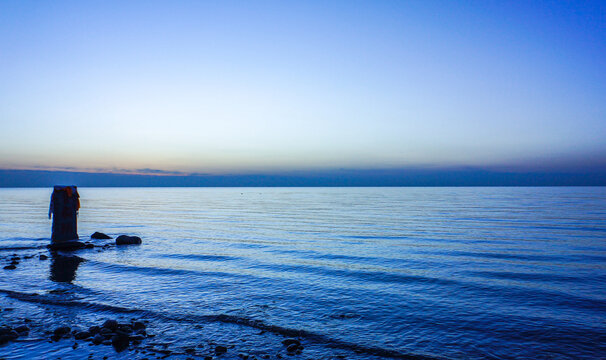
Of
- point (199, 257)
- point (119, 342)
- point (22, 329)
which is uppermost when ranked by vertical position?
point (119, 342)

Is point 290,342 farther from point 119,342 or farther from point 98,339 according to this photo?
point 98,339

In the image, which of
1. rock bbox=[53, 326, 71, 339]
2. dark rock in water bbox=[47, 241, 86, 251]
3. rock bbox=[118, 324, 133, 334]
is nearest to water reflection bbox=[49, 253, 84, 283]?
dark rock in water bbox=[47, 241, 86, 251]

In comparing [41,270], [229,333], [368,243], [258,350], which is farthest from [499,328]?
[41,270]

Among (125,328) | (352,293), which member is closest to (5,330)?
(125,328)

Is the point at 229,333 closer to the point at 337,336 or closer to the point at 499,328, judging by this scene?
the point at 337,336

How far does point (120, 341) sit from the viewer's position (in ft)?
29.9

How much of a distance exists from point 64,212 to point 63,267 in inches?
283

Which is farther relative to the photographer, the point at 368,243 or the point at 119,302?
the point at 368,243

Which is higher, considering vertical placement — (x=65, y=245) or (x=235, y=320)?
(x=235, y=320)

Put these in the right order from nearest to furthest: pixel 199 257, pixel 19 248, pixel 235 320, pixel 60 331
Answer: pixel 60 331 < pixel 235 320 < pixel 199 257 < pixel 19 248

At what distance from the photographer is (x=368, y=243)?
2756cm

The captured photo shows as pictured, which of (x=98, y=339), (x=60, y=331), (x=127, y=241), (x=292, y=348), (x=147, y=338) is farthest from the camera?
(x=127, y=241)

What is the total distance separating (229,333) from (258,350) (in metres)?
1.47

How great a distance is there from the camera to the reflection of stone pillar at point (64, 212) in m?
24.0
